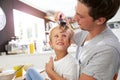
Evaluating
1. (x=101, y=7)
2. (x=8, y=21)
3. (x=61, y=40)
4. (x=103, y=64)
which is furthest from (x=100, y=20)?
(x=8, y=21)

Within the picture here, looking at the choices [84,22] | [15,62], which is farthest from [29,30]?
[84,22]

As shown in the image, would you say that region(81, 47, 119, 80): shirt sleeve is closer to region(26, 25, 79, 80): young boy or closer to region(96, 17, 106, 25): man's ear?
region(96, 17, 106, 25): man's ear

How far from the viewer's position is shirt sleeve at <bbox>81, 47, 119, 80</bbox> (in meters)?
1.00

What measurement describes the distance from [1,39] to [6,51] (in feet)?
0.83

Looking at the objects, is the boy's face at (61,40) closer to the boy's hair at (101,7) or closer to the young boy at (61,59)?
the young boy at (61,59)

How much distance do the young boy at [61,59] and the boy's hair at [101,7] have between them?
373 mm

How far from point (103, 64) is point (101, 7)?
291 mm

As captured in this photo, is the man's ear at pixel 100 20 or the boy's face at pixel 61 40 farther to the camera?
the boy's face at pixel 61 40

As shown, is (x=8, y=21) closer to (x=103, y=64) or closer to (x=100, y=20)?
(x=100, y=20)

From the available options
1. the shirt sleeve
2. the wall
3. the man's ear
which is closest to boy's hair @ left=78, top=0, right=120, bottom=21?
the man's ear

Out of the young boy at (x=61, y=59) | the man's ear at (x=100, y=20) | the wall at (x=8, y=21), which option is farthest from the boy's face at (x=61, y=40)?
the wall at (x=8, y=21)

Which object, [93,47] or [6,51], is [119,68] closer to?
[93,47]

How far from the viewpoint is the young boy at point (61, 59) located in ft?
4.35

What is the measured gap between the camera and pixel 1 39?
3777 mm
